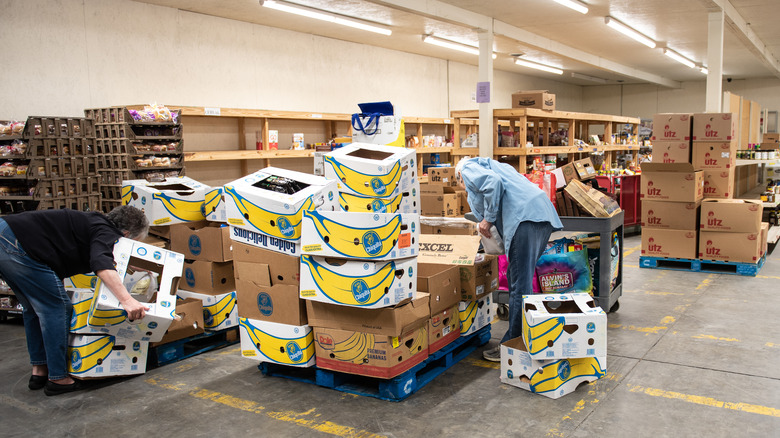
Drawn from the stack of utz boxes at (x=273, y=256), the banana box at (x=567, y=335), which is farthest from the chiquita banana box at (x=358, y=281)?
the banana box at (x=567, y=335)

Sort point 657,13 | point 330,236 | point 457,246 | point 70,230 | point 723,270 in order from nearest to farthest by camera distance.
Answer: point 330,236 → point 70,230 → point 457,246 → point 723,270 → point 657,13

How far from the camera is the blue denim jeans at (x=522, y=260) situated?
4.27m

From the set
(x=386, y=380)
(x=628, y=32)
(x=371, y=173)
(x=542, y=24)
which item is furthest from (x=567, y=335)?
(x=628, y=32)

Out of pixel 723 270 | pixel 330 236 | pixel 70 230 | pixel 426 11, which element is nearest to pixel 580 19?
pixel 426 11

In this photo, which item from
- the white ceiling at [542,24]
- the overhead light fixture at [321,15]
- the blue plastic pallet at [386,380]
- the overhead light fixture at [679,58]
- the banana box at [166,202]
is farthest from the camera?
the overhead light fixture at [679,58]

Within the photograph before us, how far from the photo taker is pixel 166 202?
5.04 metres

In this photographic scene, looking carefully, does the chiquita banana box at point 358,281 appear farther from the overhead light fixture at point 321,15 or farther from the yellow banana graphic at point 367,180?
the overhead light fixture at point 321,15

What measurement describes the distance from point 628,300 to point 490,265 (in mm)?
2230

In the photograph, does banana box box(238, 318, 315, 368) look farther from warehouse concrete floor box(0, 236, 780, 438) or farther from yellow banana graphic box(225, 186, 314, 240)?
yellow banana graphic box(225, 186, 314, 240)

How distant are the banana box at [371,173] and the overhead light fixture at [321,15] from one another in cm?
415

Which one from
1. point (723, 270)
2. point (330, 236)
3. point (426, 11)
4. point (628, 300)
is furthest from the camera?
point (426, 11)

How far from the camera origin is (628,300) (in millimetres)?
6086

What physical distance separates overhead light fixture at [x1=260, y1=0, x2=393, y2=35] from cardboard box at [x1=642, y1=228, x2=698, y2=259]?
548 cm

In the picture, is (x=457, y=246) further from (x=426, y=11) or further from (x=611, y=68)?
(x=611, y=68)
